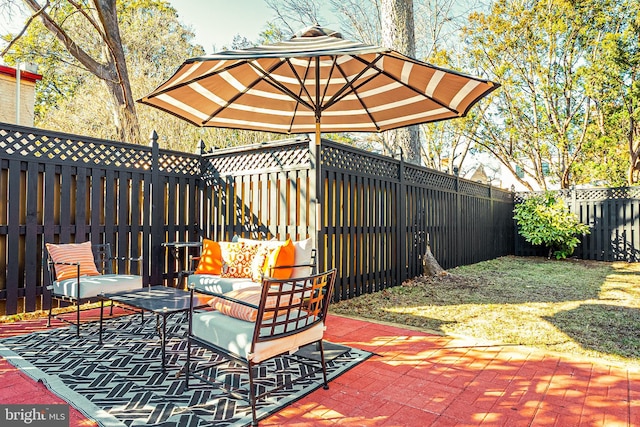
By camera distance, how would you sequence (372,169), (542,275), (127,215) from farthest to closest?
(542,275) → (372,169) → (127,215)

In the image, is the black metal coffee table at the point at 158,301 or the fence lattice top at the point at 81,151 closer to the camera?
the black metal coffee table at the point at 158,301

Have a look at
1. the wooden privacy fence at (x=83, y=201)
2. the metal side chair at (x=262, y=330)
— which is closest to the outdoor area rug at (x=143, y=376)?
the metal side chair at (x=262, y=330)

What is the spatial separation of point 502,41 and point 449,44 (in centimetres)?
232

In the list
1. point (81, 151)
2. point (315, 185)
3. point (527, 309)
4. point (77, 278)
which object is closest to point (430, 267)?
point (527, 309)

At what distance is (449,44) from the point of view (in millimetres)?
14219

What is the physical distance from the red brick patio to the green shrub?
28.6 ft

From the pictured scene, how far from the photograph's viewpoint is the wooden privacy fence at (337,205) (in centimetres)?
494

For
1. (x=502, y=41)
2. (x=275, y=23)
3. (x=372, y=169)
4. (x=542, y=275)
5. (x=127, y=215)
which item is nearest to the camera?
(x=127, y=215)

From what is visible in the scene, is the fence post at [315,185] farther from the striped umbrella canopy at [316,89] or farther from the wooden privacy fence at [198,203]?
the striped umbrella canopy at [316,89]

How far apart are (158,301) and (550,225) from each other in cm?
1089

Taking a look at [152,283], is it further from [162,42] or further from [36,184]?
[162,42]

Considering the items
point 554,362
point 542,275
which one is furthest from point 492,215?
point 554,362

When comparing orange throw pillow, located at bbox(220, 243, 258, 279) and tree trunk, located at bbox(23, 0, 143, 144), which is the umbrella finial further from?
tree trunk, located at bbox(23, 0, 143, 144)

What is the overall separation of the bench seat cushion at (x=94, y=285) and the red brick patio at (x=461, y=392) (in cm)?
89
